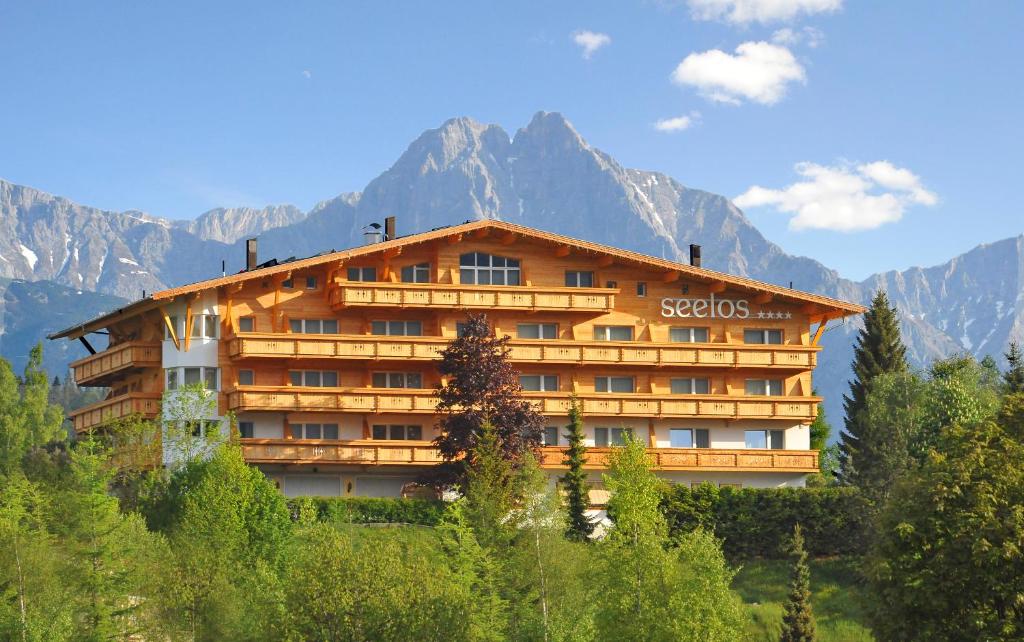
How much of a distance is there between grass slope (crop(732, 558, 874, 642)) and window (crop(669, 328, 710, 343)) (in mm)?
14319

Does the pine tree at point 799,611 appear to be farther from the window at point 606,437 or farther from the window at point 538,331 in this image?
the window at point 538,331

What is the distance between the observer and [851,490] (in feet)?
211

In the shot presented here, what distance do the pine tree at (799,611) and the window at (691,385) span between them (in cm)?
1639

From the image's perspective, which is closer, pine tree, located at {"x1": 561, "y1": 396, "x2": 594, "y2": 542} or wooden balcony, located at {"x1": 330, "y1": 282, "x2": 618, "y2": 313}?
pine tree, located at {"x1": 561, "y1": 396, "x2": 594, "y2": 542}

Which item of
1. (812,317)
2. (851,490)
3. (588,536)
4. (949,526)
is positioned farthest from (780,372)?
(949,526)

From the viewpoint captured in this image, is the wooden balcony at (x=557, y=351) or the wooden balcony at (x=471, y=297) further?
the wooden balcony at (x=471, y=297)

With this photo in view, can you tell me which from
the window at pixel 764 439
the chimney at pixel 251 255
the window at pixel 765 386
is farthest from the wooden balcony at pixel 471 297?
the window at pixel 764 439

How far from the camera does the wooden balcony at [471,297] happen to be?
2702 inches

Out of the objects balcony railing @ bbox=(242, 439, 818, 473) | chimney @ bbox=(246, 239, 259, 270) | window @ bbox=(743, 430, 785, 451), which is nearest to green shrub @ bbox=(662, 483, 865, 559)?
balcony railing @ bbox=(242, 439, 818, 473)

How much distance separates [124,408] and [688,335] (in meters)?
27.4

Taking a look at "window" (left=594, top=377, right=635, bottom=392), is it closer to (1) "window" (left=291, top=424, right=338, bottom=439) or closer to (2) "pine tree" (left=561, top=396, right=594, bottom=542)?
(2) "pine tree" (left=561, top=396, right=594, bottom=542)

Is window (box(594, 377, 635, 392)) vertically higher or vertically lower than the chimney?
lower

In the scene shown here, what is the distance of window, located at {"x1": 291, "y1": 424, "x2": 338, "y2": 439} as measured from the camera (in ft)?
225

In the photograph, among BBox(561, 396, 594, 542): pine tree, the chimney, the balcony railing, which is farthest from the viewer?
the chimney
